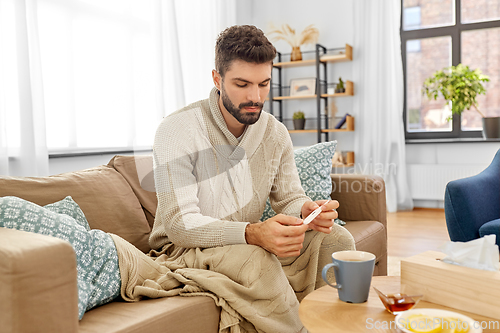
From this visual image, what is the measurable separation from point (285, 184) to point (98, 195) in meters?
0.67

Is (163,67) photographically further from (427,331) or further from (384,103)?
(427,331)

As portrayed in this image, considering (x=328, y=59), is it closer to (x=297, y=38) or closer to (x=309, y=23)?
(x=297, y=38)

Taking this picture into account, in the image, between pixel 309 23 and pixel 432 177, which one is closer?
pixel 432 177

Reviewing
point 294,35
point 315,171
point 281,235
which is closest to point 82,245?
point 281,235

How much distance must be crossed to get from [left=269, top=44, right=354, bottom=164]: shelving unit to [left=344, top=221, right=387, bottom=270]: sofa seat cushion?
2.58 metres

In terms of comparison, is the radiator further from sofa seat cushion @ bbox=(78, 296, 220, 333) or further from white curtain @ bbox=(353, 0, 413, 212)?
sofa seat cushion @ bbox=(78, 296, 220, 333)

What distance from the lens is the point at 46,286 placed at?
0.77m

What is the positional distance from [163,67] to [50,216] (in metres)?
2.50

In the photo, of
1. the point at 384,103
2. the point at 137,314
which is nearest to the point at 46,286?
the point at 137,314

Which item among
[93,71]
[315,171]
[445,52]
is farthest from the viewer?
[445,52]

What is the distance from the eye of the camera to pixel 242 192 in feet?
4.75

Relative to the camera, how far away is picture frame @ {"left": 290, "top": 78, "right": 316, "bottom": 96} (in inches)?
184

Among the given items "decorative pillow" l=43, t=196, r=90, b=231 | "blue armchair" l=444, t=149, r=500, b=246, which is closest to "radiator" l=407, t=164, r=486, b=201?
"blue armchair" l=444, t=149, r=500, b=246

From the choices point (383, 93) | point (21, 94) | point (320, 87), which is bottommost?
point (21, 94)
